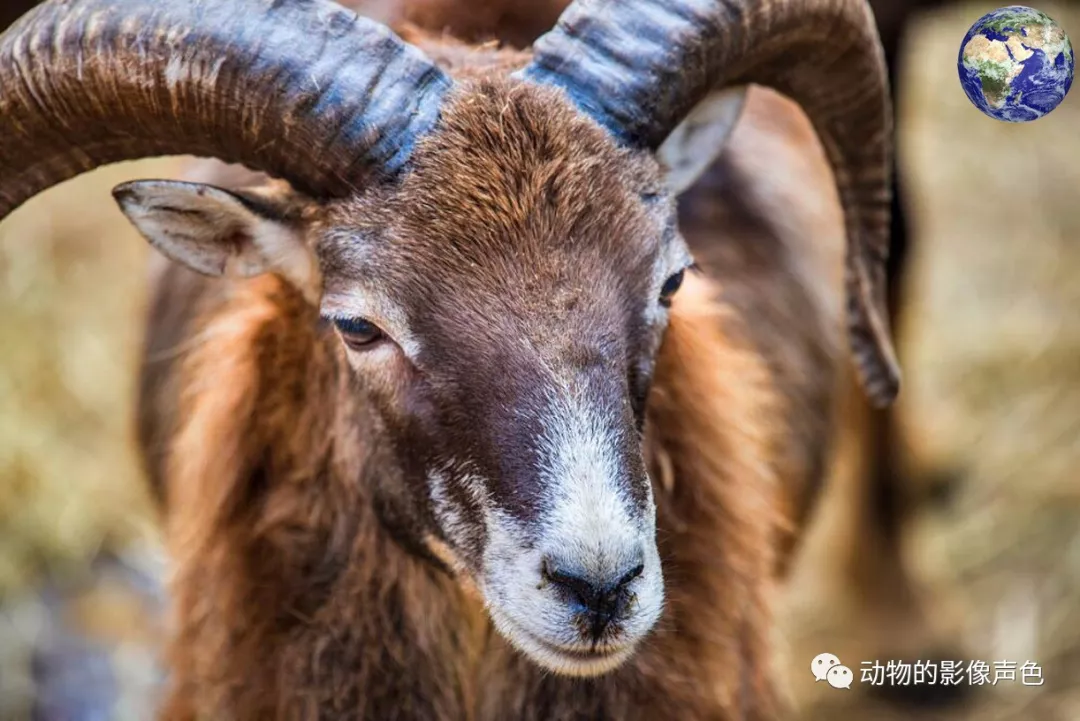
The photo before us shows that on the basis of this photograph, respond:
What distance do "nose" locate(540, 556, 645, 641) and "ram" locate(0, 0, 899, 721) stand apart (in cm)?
1

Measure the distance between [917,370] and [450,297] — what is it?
5.31 metres

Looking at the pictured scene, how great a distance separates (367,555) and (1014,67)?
2033 millimetres

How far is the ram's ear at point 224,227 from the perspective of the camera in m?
3.25

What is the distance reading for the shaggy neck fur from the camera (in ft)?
11.5

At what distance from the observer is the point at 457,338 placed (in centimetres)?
294

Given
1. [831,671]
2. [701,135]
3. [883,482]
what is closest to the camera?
[701,135]

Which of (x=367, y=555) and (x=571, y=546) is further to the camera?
(x=367, y=555)

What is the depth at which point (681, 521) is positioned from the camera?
12.2ft

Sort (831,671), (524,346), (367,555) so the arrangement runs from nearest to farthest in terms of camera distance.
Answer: (524,346)
(367,555)
(831,671)

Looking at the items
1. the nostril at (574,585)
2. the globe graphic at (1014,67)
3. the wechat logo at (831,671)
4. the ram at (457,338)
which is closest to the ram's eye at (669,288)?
the ram at (457,338)

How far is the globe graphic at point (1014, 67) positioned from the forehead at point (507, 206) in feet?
3.73

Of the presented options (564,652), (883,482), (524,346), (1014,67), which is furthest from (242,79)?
(883,482)

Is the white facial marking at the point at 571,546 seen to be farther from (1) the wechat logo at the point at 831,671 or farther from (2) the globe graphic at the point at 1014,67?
(1) the wechat logo at the point at 831,671

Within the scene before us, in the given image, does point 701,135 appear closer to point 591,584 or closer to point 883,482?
point 591,584
